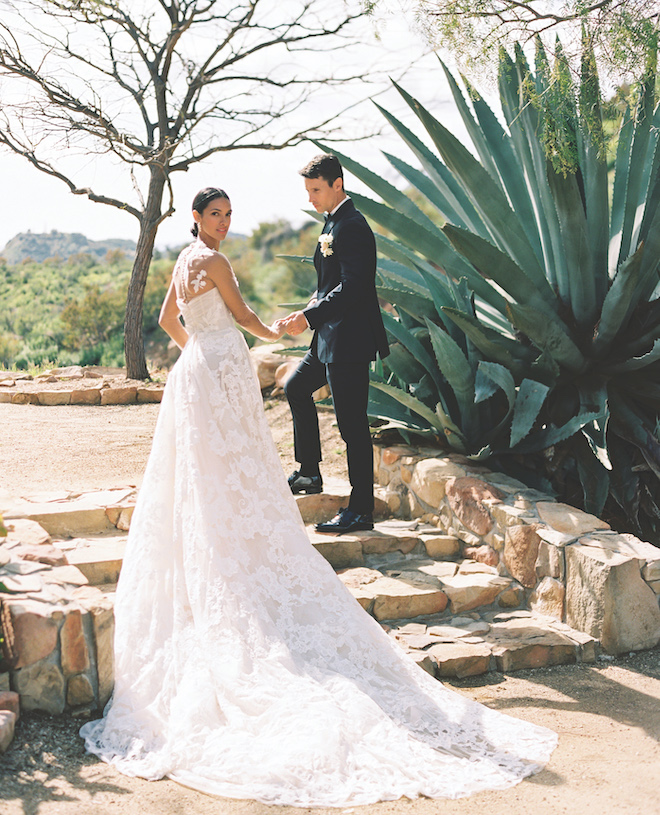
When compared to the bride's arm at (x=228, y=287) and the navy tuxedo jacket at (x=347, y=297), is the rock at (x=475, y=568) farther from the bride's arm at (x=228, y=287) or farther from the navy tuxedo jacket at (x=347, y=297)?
the bride's arm at (x=228, y=287)

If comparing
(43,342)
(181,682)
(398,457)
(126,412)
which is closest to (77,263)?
(43,342)

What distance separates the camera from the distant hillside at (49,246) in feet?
136

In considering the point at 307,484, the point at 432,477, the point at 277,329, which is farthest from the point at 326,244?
the point at 432,477

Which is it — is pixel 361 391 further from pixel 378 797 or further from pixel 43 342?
pixel 43 342

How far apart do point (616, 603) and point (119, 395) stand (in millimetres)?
6777

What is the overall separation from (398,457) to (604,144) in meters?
2.17

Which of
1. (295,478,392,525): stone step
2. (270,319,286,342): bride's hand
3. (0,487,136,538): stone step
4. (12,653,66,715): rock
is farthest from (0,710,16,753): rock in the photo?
(295,478,392,525): stone step

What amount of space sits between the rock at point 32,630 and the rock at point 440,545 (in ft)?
7.19

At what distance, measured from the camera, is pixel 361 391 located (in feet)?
13.1

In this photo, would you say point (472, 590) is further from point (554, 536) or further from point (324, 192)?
point (324, 192)

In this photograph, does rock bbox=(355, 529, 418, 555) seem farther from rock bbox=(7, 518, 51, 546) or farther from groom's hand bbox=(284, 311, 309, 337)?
rock bbox=(7, 518, 51, 546)

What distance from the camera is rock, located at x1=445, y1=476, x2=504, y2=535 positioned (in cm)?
411

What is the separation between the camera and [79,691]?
264cm

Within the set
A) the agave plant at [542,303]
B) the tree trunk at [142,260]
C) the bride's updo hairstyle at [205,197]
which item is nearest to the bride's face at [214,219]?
the bride's updo hairstyle at [205,197]
